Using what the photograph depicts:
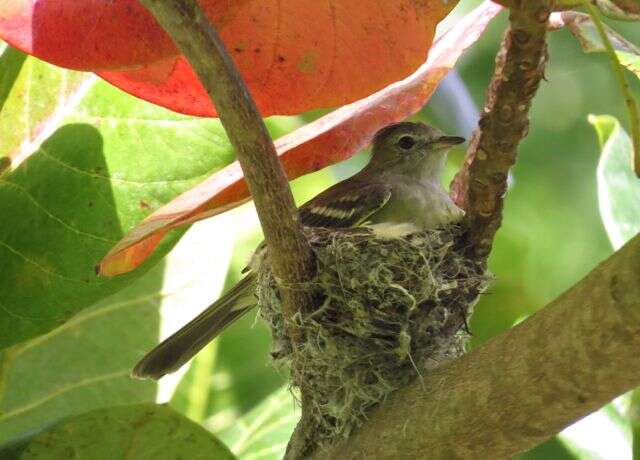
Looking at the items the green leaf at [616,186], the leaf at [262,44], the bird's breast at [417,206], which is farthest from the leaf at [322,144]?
the bird's breast at [417,206]

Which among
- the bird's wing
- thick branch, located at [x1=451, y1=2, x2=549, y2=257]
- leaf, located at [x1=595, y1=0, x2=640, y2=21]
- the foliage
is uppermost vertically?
the bird's wing

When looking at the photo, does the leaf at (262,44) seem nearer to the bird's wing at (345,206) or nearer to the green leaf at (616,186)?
the green leaf at (616,186)

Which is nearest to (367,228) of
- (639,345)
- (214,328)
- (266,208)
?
(214,328)

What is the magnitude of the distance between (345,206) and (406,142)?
0.72 m

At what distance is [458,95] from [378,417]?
2.86 metres

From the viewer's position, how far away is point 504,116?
2133mm

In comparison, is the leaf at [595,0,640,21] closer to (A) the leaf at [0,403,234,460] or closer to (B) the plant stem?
(B) the plant stem

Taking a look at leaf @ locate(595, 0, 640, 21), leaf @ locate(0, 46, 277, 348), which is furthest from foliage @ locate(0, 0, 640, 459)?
leaf @ locate(595, 0, 640, 21)

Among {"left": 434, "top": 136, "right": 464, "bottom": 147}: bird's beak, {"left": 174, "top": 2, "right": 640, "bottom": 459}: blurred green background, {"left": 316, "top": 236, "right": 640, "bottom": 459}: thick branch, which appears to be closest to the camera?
{"left": 316, "top": 236, "right": 640, "bottom": 459}: thick branch

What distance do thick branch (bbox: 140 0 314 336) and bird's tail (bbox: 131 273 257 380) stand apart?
3.34 feet

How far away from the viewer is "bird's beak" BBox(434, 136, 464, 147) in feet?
13.3

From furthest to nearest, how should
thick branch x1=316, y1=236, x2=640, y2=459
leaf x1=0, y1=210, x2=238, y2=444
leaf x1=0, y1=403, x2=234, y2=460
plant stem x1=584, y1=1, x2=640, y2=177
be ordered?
leaf x1=0, y1=210, x2=238, y2=444
leaf x1=0, y1=403, x2=234, y2=460
plant stem x1=584, y1=1, x2=640, y2=177
thick branch x1=316, y1=236, x2=640, y2=459

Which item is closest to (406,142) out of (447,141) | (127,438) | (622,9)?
(447,141)

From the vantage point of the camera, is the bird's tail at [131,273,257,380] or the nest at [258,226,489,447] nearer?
the nest at [258,226,489,447]
